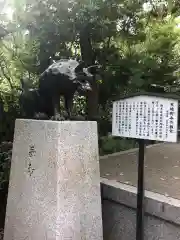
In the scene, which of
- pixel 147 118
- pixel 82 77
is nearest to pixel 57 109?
pixel 82 77

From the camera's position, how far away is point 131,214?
9.90 feet

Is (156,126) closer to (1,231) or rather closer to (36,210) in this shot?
(36,210)

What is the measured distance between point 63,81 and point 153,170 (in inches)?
83.9

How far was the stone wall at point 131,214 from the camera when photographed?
266 cm

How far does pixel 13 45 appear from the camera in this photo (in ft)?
16.5

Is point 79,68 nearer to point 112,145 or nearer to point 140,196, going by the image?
point 140,196

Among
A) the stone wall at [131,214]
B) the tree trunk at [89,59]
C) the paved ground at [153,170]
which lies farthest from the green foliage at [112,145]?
the stone wall at [131,214]

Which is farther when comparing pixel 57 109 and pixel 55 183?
pixel 57 109

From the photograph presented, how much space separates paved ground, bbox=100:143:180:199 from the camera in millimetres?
3288

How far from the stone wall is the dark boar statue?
1023 mm

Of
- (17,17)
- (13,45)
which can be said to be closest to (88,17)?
(17,17)

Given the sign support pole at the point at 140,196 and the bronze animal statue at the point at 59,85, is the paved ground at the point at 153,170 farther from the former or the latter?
the bronze animal statue at the point at 59,85

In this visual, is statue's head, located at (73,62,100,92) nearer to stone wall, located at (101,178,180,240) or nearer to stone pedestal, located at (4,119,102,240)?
stone pedestal, located at (4,119,102,240)

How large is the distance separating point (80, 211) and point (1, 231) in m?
1.69
